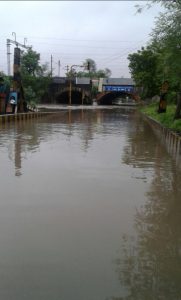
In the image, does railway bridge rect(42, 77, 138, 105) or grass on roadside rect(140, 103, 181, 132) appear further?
railway bridge rect(42, 77, 138, 105)

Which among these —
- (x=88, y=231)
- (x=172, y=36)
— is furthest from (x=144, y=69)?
(x=88, y=231)

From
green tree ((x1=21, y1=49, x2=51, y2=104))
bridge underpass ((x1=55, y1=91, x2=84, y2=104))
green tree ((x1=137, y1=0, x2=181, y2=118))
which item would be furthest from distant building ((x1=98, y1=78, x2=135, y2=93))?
green tree ((x1=137, y1=0, x2=181, y2=118))

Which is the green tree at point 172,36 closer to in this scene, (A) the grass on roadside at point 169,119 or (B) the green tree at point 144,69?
(A) the grass on roadside at point 169,119

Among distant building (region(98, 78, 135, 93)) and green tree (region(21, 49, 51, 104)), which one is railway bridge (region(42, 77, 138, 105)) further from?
green tree (region(21, 49, 51, 104))

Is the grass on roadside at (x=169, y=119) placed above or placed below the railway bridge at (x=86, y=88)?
below

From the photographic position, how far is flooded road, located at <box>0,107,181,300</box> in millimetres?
5062

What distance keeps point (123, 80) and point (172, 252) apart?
317 feet

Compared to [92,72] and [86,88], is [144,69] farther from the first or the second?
[92,72]

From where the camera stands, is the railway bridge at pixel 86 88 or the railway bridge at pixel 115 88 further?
the railway bridge at pixel 86 88

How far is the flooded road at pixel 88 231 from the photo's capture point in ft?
16.6

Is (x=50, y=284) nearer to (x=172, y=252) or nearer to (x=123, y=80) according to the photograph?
(x=172, y=252)

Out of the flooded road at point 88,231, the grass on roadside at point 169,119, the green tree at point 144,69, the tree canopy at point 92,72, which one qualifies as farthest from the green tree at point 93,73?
the flooded road at point 88,231

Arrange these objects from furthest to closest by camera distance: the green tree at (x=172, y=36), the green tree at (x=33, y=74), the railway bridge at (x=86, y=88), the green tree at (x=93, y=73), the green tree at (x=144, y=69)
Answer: the green tree at (x=93, y=73) → the railway bridge at (x=86, y=88) → the green tree at (x=33, y=74) → the green tree at (x=144, y=69) → the green tree at (x=172, y=36)

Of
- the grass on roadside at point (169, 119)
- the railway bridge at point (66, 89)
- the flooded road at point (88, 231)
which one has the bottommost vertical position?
the flooded road at point (88, 231)
